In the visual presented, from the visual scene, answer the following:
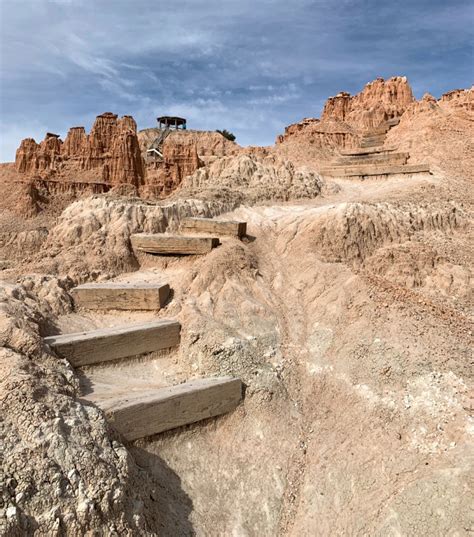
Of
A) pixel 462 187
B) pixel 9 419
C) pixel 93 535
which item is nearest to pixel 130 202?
pixel 9 419

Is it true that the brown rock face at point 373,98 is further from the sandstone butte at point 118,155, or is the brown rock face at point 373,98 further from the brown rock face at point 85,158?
the brown rock face at point 85,158

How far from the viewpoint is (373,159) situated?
19.0 m

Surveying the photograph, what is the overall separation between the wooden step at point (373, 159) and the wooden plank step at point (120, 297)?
1369 centimetres

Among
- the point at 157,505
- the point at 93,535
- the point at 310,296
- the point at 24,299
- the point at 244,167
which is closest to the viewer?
the point at 93,535

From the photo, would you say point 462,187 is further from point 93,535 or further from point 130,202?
point 93,535

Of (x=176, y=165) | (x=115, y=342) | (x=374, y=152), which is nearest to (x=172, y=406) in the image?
(x=115, y=342)

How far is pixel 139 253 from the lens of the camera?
33.4ft

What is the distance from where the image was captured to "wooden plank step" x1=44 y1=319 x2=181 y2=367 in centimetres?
642

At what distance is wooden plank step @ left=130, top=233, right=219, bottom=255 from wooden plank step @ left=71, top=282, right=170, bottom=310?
69.7 inches

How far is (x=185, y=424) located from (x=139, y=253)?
523 cm

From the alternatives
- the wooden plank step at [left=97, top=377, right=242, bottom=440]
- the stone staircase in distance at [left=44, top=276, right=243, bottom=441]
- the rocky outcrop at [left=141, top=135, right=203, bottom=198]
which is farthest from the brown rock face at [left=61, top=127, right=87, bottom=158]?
the wooden plank step at [left=97, top=377, right=242, bottom=440]

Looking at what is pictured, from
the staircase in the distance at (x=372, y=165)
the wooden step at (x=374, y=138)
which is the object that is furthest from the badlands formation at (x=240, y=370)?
the wooden step at (x=374, y=138)

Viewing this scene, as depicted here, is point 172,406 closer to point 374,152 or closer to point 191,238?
point 191,238

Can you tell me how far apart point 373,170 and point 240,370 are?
523 inches
